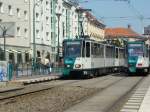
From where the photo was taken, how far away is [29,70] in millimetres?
45188

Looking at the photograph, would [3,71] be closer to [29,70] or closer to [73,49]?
[73,49]

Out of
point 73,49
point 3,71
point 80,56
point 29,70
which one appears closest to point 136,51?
point 80,56

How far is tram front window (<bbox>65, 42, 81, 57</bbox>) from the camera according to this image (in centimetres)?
4003

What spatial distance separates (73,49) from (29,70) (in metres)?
6.58

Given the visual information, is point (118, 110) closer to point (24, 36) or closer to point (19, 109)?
point (19, 109)

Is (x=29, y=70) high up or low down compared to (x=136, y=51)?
down

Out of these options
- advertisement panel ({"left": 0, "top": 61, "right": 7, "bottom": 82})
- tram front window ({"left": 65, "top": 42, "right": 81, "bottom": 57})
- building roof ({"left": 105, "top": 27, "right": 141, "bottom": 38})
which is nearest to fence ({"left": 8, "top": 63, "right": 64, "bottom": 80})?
advertisement panel ({"left": 0, "top": 61, "right": 7, "bottom": 82})

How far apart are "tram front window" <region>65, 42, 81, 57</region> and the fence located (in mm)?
4368

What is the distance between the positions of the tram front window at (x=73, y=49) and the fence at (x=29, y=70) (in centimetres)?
437

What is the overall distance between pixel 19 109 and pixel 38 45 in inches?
2379

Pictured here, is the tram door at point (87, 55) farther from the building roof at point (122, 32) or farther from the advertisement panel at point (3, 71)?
the building roof at point (122, 32)

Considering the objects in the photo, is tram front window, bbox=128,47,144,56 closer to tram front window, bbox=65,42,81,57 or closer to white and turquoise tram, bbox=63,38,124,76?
white and turquoise tram, bbox=63,38,124,76

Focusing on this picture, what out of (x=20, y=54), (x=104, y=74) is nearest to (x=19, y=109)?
(x=104, y=74)

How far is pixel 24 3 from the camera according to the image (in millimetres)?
73500
